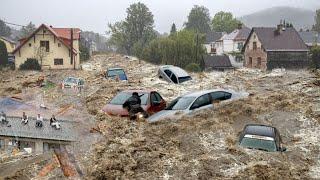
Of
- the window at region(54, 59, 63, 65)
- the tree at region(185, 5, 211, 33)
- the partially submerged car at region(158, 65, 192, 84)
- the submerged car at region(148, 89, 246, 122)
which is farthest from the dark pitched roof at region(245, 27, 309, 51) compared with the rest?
the tree at region(185, 5, 211, 33)

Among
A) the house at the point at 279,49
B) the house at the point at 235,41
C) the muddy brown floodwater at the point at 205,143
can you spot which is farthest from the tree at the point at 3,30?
the muddy brown floodwater at the point at 205,143

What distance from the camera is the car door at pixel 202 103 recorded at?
1739 centimetres

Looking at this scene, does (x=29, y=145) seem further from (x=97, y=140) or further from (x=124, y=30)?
(x=124, y=30)

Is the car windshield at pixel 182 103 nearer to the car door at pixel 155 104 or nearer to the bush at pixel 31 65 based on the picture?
the car door at pixel 155 104

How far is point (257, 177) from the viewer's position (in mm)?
11430

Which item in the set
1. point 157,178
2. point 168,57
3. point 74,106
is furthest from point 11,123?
point 168,57

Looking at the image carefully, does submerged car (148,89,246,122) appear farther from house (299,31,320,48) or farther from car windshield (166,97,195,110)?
house (299,31,320,48)

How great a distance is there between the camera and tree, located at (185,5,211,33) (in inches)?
5320

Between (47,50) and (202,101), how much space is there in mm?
34936

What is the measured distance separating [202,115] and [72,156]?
5.87 meters

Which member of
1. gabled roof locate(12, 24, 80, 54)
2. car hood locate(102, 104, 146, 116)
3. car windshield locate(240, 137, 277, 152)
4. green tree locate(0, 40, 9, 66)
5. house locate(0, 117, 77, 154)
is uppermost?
gabled roof locate(12, 24, 80, 54)

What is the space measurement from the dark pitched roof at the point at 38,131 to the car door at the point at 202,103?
4.70 meters

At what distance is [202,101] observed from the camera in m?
17.8

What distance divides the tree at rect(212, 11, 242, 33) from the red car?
352 ft
